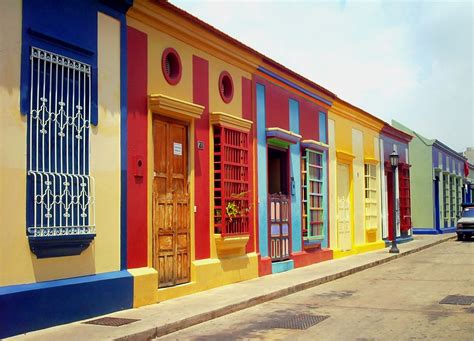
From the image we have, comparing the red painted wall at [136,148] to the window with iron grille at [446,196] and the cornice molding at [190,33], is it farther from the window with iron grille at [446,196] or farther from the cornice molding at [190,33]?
the window with iron grille at [446,196]

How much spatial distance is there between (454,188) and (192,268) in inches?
1211

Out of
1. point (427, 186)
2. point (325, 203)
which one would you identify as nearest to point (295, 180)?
point (325, 203)

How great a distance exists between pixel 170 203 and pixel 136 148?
53.6 inches

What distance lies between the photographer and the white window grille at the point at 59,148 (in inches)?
298

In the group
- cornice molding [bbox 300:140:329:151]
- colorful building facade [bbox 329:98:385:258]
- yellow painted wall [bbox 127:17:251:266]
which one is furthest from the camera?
colorful building facade [bbox 329:98:385:258]

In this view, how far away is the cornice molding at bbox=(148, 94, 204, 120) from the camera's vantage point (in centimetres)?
976

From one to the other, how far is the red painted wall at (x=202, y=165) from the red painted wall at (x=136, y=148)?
5.19 ft

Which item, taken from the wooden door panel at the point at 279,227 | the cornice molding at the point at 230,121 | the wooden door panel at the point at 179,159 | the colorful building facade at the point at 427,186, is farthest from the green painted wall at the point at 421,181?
the wooden door panel at the point at 179,159

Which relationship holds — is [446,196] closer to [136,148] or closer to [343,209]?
[343,209]

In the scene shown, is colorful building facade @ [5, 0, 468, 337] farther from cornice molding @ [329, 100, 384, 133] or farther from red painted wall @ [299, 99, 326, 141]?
cornice molding @ [329, 100, 384, 133]

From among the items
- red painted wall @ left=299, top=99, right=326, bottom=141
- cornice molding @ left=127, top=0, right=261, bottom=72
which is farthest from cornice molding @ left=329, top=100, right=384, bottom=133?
cornice molding @ left=127, top=0, right=261, bottom=72

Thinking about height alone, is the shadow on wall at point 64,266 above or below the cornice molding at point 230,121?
below

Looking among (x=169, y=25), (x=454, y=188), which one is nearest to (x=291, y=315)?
(x=169, y=25)

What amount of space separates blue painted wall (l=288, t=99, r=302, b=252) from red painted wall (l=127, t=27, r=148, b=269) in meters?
6.23
